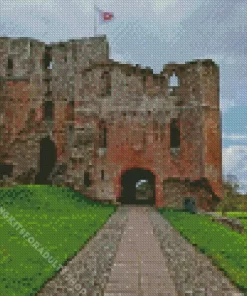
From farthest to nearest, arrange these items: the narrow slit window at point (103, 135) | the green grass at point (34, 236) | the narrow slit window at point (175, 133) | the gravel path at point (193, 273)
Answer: the narrow slit window at point (103, 135)
the narrow slit window at point (175, 133)
the green grass at point (34, 236)
the gravel path at point (193, 273)

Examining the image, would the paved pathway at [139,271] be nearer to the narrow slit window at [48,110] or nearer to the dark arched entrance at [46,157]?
the dark arched entrance at [46,157]

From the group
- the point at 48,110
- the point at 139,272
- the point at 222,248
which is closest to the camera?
the point at 139,272

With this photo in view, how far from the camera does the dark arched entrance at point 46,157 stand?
38.6m

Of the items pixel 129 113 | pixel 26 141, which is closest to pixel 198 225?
pixel 129 113

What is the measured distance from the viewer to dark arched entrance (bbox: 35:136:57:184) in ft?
127

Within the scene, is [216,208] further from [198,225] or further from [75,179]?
[198,225]

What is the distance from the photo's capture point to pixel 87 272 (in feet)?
28.5

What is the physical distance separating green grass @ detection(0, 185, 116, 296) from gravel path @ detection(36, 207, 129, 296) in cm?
21

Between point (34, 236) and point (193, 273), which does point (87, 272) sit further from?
point (34, 236)

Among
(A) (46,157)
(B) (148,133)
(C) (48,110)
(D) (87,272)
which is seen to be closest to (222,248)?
(D) (87,272)

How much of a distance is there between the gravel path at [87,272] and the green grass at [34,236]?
211 mm

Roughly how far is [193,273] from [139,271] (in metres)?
1.05

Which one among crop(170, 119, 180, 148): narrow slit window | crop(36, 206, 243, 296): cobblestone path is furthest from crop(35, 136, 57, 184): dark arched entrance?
crop(36, 206, 243, 296): cobblestone path

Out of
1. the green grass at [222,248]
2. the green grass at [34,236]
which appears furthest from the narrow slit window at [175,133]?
the green grass at [222,248]
